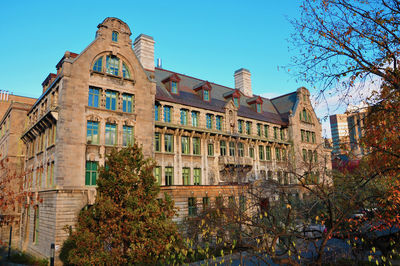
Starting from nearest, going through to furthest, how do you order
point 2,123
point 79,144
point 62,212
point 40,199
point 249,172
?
point 62,212 → point 79,144 → point 40,199 → point 249,172 → point 2,123

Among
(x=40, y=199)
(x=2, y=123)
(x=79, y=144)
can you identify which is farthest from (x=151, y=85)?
(x=2, y=123)

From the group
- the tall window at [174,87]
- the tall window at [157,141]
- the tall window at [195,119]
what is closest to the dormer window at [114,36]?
the tall window at [174,87]

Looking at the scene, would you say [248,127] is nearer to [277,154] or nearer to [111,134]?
[277,154]

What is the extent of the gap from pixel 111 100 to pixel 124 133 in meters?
3.06

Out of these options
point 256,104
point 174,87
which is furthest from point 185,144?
point 256,104

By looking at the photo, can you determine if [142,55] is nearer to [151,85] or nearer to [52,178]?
[151,85]

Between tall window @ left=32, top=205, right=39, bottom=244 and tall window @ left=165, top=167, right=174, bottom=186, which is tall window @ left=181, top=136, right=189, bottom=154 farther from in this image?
tall window @ left=32, top=205, right=39, bottom=244

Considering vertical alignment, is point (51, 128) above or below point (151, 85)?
below

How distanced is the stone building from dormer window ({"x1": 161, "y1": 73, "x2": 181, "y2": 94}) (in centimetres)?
11

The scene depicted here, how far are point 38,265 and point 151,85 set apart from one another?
1742 centimetres

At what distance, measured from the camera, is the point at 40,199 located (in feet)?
85.3

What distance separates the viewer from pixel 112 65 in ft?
90.7

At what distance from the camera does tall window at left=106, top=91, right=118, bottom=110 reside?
26.7m

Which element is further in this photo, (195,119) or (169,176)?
(195,119)
